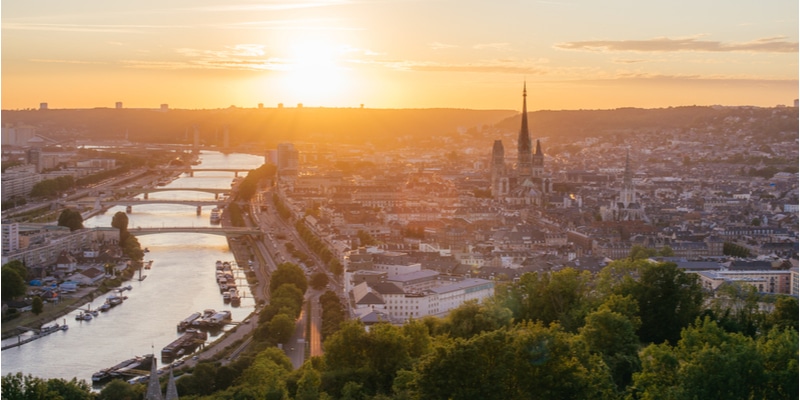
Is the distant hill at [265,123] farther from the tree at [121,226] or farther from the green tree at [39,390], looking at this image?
the green tree at [39,390]

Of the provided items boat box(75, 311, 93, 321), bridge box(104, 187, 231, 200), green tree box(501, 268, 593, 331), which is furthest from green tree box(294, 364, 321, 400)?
bridge box(104, 187, 231, 200)

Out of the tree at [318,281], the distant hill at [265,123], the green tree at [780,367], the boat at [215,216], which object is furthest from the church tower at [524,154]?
the distant hill at [265,123]

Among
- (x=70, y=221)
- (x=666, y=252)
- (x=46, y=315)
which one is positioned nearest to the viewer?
(x=46, y=315)

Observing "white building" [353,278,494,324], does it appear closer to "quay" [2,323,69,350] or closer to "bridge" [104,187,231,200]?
"quay" [2,323,69,350]

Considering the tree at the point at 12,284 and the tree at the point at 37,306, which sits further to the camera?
the tree at the point at 12,284

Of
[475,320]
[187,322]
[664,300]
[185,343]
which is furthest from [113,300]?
[664,300]

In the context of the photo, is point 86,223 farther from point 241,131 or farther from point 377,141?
point 241,131

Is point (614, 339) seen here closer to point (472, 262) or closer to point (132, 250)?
point (472, 262)
